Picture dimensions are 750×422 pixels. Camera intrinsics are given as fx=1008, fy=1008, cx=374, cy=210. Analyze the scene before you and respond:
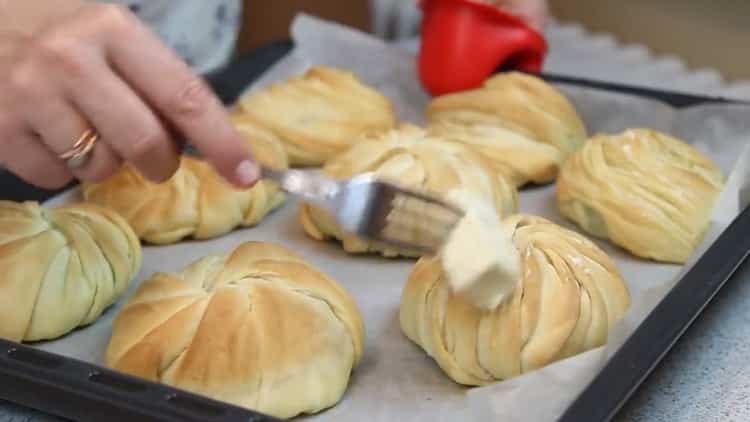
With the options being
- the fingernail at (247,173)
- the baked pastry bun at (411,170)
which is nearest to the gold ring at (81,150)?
the fingernail at (247,173)

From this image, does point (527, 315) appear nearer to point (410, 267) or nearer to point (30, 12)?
point (410, 267)

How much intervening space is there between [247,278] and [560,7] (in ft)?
4.13

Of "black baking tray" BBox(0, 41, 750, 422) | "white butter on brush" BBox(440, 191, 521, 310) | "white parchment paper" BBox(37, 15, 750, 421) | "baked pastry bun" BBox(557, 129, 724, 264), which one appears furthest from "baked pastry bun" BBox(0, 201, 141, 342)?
"baked pastry bun" BBox(557, 129, 724, 264)

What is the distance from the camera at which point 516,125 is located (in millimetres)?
1273

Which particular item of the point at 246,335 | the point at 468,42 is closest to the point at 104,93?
the point at 246,335

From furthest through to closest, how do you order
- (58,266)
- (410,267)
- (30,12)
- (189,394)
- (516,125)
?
(516,125) → (410,267) → (58,266) → (30,12) → (189,394)

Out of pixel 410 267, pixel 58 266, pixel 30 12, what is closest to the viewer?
pixel 30 12

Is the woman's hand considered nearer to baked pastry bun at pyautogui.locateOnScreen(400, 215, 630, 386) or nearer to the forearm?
the forearm

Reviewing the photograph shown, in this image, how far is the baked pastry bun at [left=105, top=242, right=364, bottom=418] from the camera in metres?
0.79

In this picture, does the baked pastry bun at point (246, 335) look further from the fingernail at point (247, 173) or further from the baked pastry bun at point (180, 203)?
the baked pastry bun at point (180, 203)

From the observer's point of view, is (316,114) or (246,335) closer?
(246,335)

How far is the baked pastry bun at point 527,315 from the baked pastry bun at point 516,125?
1.12 feet

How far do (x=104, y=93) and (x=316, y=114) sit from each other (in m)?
0.60

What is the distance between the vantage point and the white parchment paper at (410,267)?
30.5 inches
